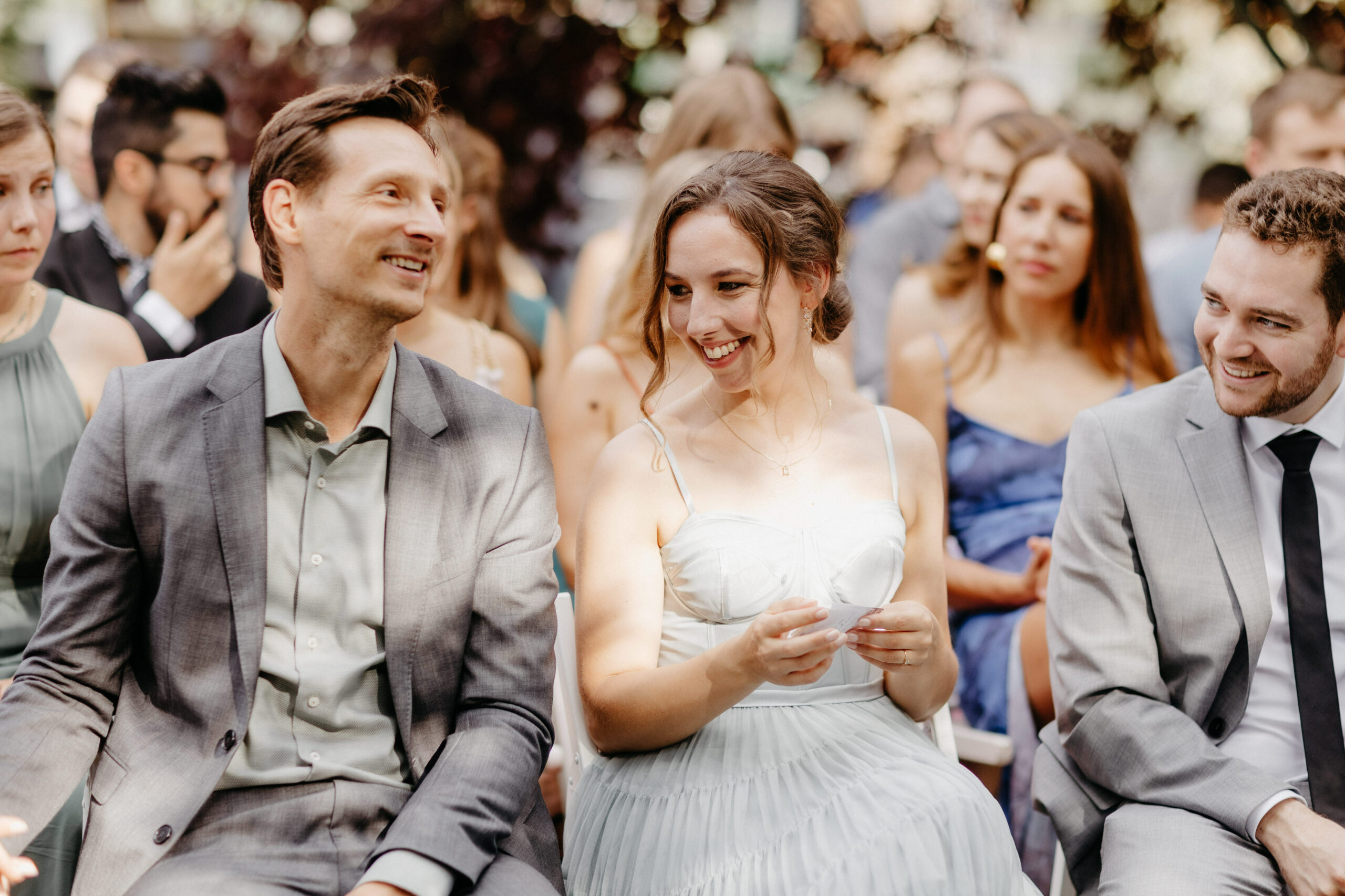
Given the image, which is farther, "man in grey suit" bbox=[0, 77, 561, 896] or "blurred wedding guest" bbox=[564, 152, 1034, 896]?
"blurred wedding guest" bbox=[564, 152, 1034, 896]

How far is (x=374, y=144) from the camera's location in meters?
2.49

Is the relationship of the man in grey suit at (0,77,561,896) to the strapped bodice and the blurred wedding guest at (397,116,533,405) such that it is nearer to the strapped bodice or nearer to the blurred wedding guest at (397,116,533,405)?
the strapped bodice

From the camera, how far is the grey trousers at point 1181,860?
100 inches

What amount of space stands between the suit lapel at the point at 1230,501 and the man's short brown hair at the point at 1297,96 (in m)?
2.86

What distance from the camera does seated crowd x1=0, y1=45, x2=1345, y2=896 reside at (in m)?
2.40

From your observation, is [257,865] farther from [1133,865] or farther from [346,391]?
[1133,865]

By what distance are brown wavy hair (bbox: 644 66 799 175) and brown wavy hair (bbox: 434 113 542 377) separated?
0.71 metres

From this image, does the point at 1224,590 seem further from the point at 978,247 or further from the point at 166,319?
the point at 166,319

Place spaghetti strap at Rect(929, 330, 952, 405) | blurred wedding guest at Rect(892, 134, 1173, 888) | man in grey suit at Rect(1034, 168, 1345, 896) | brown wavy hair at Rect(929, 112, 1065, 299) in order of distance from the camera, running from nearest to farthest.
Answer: man in grey suit at Rect(1034, 168, 1345, 896)
blurred wedding guest at Rect(892, 134, 1173, 888)
spaghetti strap at Rect(929, 330, 952, 405)
brown wavy hair at Rect(929, 112, 1065, 299)

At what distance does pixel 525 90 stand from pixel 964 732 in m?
5.05

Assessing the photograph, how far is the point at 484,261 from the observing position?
522 cm

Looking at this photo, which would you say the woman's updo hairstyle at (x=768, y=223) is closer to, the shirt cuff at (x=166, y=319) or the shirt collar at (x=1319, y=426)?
the shirt collar at (x=1319, y=426)

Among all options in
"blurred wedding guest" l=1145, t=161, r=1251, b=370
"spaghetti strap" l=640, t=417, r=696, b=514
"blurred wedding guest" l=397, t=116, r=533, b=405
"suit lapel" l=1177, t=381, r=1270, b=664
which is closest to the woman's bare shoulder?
"blurred wedding guest" l=397, t=116, r=533, b=405

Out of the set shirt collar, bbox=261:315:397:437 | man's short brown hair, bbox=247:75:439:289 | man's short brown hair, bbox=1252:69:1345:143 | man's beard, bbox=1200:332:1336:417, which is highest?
man's short brown hair, bbox=1252:69:1345:143
